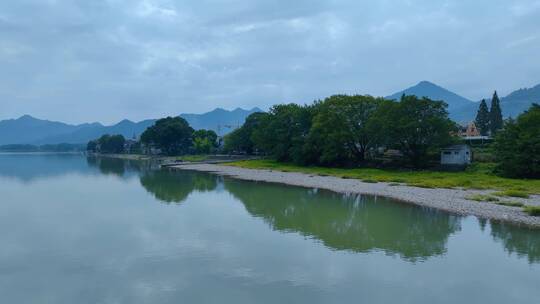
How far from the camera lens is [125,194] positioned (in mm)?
31562

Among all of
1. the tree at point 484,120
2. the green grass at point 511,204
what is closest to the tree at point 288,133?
the green grass at point 511,204

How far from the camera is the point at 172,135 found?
301ft

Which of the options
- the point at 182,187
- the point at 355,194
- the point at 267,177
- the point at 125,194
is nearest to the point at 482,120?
the point at 267,177

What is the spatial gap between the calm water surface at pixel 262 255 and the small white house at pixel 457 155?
1915cm

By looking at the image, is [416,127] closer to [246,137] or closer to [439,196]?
[439,196]

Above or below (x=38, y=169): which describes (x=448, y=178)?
above

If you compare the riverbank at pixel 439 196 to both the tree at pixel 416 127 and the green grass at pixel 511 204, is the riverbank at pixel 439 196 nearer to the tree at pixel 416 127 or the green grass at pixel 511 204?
the green grass at pixel 511 204

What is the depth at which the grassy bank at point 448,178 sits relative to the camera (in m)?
26.7

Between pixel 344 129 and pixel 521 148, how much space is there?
18.0 meters

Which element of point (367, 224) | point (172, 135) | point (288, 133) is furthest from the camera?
point (172, 135)

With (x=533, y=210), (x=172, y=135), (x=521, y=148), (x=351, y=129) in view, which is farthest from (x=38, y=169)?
(x=533, y=210)

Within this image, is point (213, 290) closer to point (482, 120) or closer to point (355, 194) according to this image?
point (355, 194)

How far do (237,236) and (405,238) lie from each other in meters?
6.85

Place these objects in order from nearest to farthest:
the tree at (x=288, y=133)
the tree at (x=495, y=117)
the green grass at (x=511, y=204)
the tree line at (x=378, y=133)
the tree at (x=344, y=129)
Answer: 1. the green grass at (x=511, y=204)
2. the tree line at (x=378, y=133)
3. the tree at (x=344, y=129)
4. the tree at (x=288, y=133)
5. the tree at (x=495, y=117)
